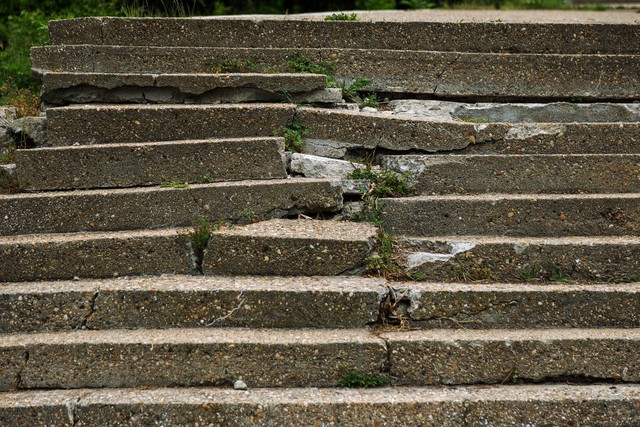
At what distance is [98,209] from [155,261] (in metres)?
0.59

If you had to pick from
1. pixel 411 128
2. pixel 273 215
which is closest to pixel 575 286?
pixel 411 128

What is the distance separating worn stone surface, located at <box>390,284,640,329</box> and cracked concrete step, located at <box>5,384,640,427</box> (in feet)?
1.60

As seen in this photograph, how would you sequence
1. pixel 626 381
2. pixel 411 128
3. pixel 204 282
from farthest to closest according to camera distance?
1. pixel 411 128
2. pixel 204 282
3. pixel 626 381

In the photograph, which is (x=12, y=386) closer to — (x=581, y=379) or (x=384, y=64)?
(x=581, y=379)

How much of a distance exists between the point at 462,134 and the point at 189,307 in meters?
2.42

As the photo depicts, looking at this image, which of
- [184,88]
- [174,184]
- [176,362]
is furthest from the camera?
[184,88]

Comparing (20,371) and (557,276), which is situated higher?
(557,276)

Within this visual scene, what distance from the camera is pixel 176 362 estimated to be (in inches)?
151

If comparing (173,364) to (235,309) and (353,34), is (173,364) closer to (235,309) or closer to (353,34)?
(235,309)

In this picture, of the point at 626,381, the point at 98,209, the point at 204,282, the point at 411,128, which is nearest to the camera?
the point at 626,381

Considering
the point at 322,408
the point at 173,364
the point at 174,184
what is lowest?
the point at 322,408

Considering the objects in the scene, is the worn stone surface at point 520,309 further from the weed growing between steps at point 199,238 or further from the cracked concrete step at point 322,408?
the weed growing between steps at point 199,238

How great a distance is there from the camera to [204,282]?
13.8 ft

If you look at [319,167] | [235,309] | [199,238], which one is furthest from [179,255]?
[319,167]
